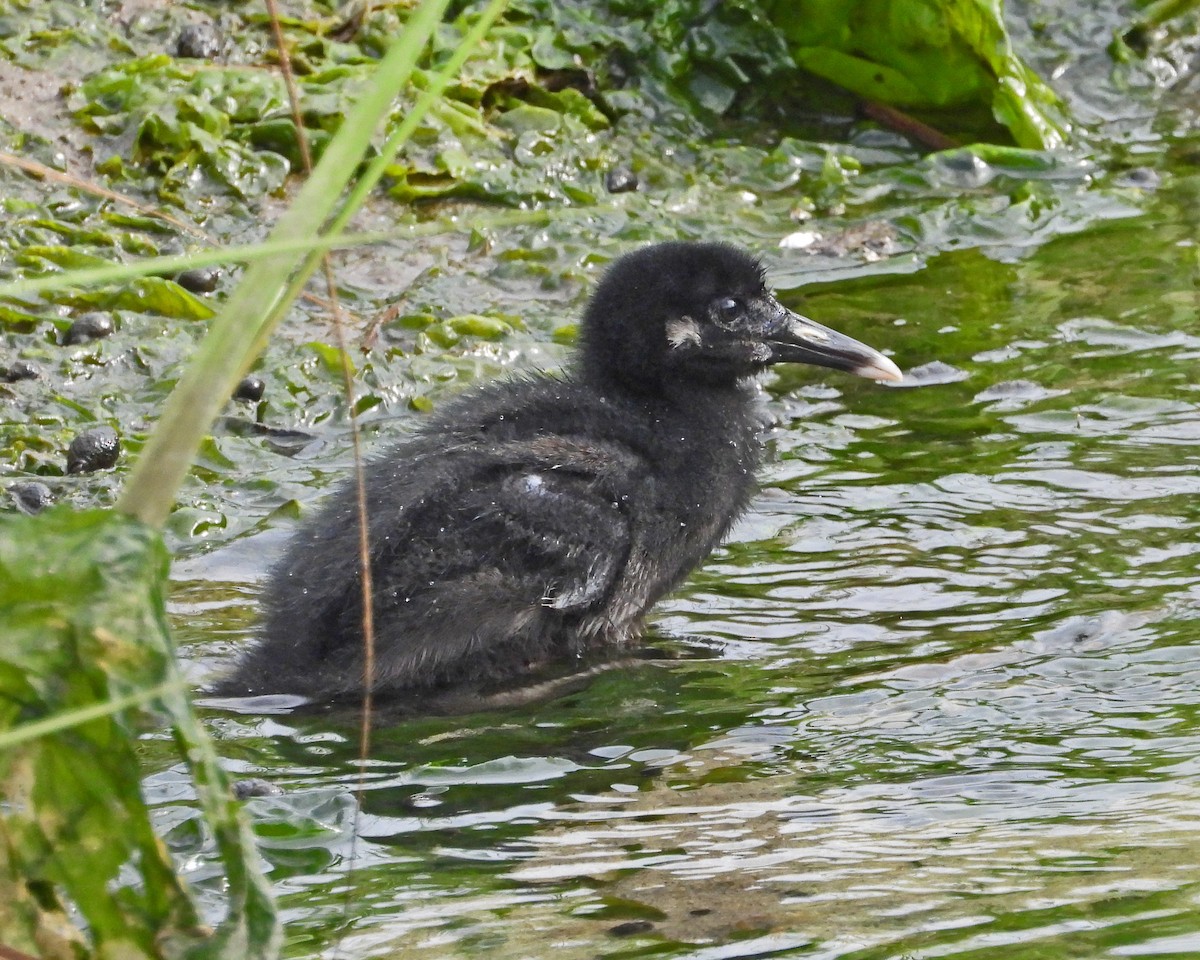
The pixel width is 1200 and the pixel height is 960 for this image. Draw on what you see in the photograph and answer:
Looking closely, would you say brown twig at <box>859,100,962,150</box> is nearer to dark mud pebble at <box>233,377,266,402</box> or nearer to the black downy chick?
the black downy chick

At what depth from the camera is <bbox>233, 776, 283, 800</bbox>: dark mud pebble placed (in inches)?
161

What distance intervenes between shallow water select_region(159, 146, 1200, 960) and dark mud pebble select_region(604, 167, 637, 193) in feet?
6.32

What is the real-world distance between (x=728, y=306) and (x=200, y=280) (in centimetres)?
277

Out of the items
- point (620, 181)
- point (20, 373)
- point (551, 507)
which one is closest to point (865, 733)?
point (551, 507)

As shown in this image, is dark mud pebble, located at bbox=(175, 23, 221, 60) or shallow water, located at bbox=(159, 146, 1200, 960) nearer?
shallow water, located at bbox=(159, 146, 1200, 960)

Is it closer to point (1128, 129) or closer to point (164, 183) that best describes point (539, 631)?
point (164, 183)

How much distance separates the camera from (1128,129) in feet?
33.6

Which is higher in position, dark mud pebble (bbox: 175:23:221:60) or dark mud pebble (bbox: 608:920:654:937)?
dark mud pebble (bbox: 175:23:221:60)

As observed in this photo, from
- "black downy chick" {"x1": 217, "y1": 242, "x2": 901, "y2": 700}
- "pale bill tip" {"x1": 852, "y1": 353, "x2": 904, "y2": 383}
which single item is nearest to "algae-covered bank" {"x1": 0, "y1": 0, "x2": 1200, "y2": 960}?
"black downy chick" {"x1": 217, "y1": 242, "x2": 901, "y2": 700}

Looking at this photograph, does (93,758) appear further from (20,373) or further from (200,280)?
(200,280)

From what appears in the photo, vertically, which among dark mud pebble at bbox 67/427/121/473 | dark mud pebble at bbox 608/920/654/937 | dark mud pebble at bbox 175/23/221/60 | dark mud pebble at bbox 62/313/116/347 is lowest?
dark mud pebble at bbox 67/427/121/473

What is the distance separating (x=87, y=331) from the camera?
7.31 metres

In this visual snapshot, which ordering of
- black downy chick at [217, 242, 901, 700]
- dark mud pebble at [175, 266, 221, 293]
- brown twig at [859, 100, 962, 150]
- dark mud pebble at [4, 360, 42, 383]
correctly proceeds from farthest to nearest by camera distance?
brown twig at [859, 100, 962, 150] < dark mud pebble at [175, 266, 221, 293] < dark mud pebble at [4, 360, 42, 383] < black downy chick at [217, 242, 901, 700]

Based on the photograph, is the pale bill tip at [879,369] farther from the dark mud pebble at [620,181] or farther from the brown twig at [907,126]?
the brown twig at [907,126]
